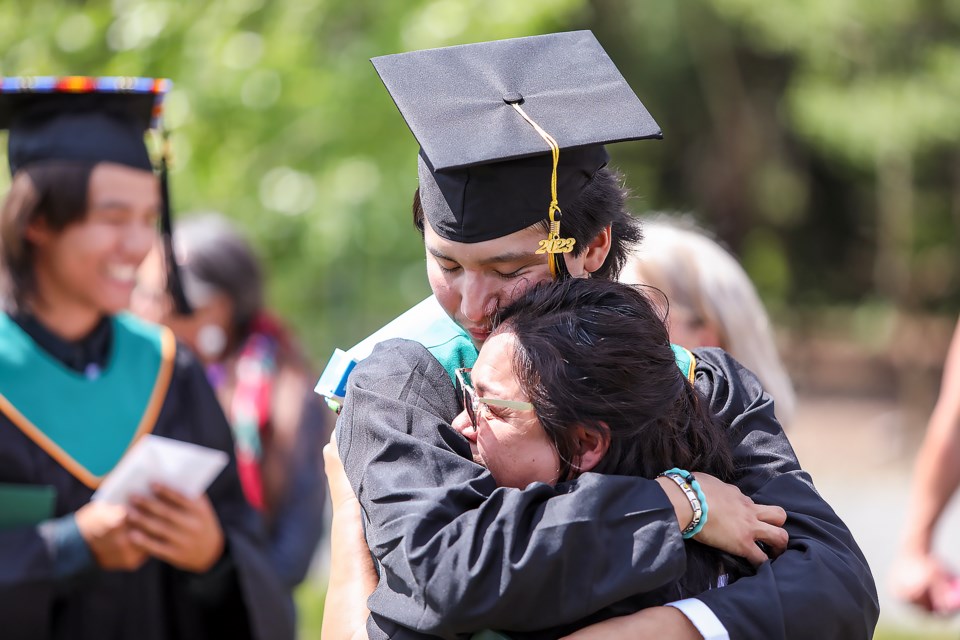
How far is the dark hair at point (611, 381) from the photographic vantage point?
187 centimetres

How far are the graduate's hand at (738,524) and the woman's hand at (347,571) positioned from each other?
0.62 metres

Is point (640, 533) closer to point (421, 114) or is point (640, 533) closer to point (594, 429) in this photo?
point (594, 429)

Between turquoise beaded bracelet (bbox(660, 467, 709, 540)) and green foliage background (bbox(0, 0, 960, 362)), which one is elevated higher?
turquoise beaded bracelet (bbox(660, 467, 709, 540))

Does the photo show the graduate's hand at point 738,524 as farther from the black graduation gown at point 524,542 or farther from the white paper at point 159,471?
the white paper at point 159,471

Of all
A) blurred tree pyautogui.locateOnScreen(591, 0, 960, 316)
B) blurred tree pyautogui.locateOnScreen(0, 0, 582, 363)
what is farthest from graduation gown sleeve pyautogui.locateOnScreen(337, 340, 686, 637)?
blurred tree pyautogui.locateOnScreen(591, 0, 960, 316)

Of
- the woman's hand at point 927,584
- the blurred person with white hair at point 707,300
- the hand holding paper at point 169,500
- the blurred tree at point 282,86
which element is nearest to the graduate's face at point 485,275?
the blurred person with white hair at point 707,300

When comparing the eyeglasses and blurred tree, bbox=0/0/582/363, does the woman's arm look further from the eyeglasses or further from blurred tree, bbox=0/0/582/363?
blurred tree, bbox=0/0/582/363

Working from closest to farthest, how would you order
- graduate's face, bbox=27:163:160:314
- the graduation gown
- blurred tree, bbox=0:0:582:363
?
the graduation gown → graduate's face, bbox=27:163:160:314 → blurred tree, bbox=0:0:582:363

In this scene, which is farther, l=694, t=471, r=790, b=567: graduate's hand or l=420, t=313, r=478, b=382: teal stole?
l=420, t=313, r=478, b=382: teal stole

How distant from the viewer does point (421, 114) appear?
2104 mm

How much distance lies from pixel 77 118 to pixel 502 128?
207 centimetres

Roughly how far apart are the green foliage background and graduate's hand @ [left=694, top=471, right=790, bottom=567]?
4265 mm

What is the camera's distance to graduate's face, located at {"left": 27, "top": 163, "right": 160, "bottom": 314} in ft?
11.4

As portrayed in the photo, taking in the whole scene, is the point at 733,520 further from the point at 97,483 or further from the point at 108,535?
the point at 97,483
